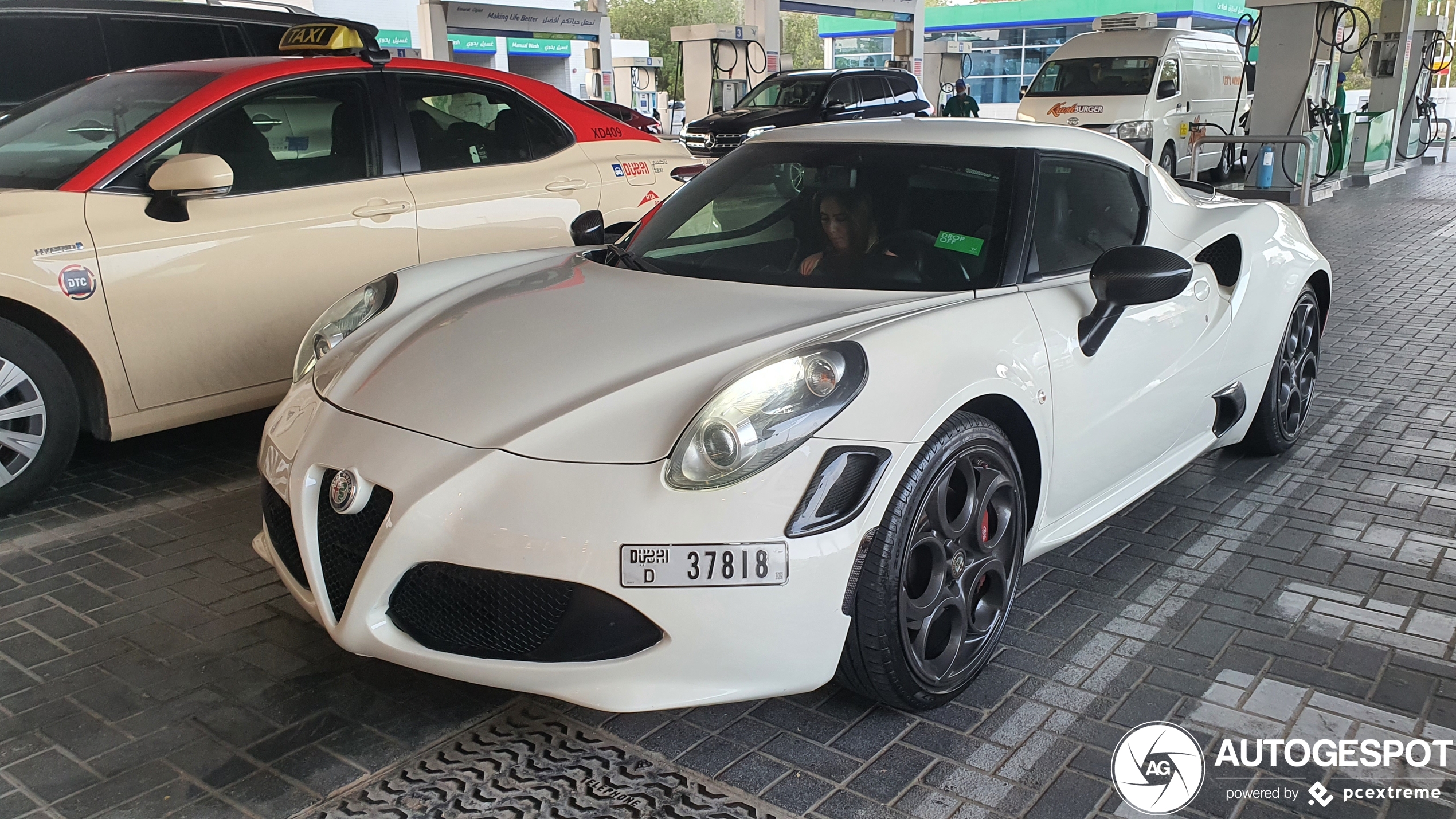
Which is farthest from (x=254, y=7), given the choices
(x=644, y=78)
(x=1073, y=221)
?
(x=644, y=78)

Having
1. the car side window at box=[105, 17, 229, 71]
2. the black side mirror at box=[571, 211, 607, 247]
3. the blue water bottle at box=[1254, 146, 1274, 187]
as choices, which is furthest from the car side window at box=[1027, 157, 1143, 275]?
the blue water bottle at box=[1254, 146, 1274, 187]

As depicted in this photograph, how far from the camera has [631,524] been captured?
2.25 metres

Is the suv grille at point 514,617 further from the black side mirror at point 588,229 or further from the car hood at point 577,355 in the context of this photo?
the black side mirror at point 588,229

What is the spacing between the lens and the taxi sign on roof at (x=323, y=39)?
5.11 metres

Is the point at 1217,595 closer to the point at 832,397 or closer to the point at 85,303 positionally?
the point at 832,397

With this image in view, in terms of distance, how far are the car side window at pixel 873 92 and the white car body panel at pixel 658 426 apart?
1567cm

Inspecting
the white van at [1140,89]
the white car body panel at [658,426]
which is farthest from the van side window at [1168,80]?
the white car body panel at [658,426]

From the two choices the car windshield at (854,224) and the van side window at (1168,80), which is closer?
the car windshield at (854,224)

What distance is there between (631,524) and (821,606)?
0.45m

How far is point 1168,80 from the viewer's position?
16.6m

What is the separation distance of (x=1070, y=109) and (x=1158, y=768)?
52.3 ft

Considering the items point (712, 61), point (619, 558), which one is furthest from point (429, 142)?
point (712, 61)

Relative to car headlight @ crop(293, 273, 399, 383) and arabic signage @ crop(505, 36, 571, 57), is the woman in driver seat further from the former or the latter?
arabic signage @ crop(505, 36, 571, 57)

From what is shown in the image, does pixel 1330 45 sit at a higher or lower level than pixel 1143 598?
higher
